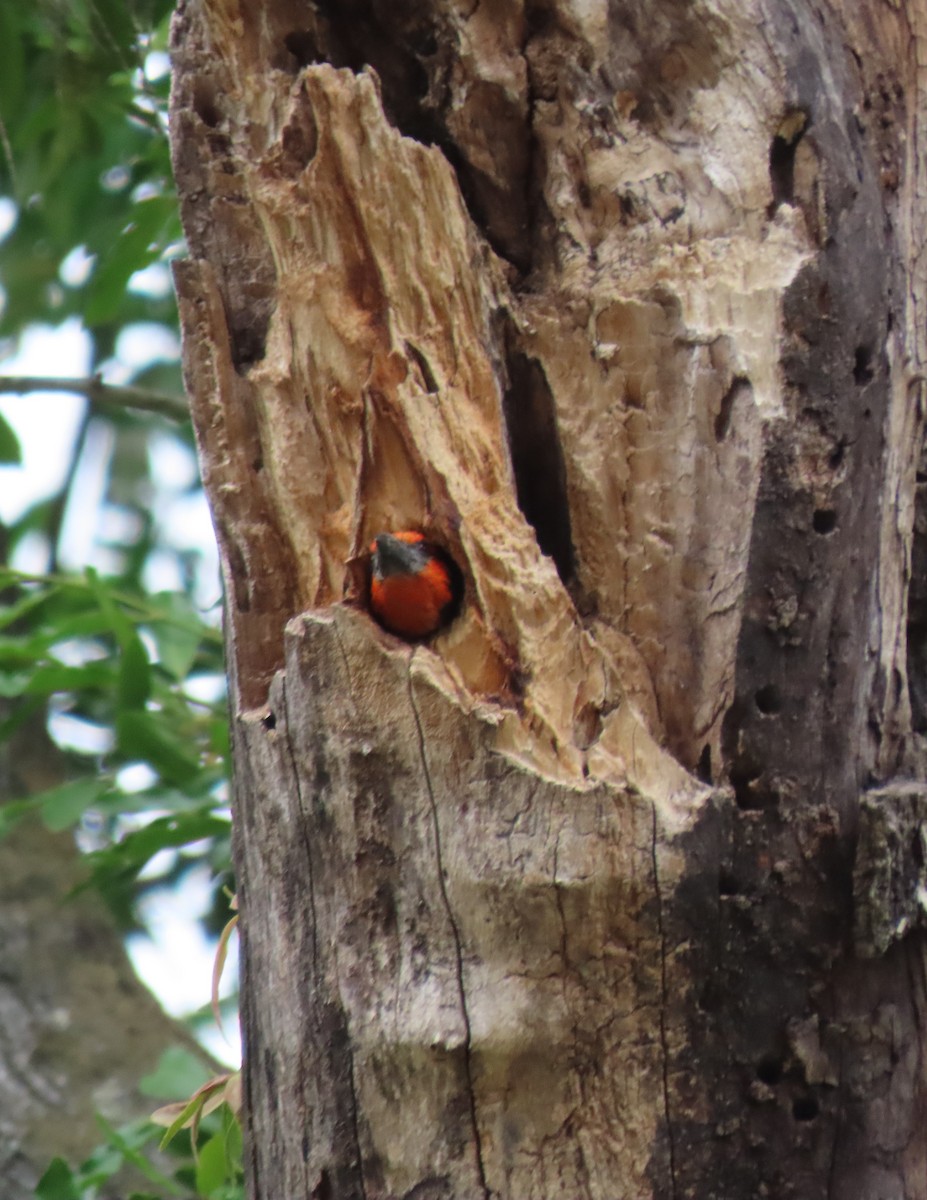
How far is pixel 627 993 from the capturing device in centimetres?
150

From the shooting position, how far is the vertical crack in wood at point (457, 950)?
1504 mm

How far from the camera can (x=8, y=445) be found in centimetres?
312

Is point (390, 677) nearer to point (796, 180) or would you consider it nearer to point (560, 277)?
point (560, 277)

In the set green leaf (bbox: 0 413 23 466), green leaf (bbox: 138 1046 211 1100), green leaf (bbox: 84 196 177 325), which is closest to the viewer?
green leaf (bbox: 138 1046 211 1100)

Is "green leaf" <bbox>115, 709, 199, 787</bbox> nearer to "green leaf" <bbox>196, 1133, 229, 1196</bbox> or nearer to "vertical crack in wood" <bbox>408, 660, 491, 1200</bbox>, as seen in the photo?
"green leaf" <bbox>196, 1133, 229, 1196</bbox>

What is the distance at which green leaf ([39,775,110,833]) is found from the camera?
2992mm

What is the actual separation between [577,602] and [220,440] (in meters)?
0.51

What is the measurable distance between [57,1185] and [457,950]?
4.64 ft

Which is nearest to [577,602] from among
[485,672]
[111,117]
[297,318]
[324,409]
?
[485,672]

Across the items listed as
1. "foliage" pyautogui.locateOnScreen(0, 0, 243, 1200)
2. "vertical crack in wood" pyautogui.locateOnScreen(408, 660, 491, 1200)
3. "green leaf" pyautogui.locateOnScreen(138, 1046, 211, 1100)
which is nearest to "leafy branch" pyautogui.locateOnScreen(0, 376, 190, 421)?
"foliage" pyautogui.locateOnScreen(0, 0, 243, 1200)

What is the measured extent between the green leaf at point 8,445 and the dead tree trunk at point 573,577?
1.49 m

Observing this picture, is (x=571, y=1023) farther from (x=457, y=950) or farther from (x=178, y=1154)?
(x=178, y=1154)

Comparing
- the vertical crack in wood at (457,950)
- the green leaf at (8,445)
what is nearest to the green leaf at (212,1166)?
the vertical crack in wood at (457,950)

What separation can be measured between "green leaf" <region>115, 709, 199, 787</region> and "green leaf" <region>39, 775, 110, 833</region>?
0.35 ft
